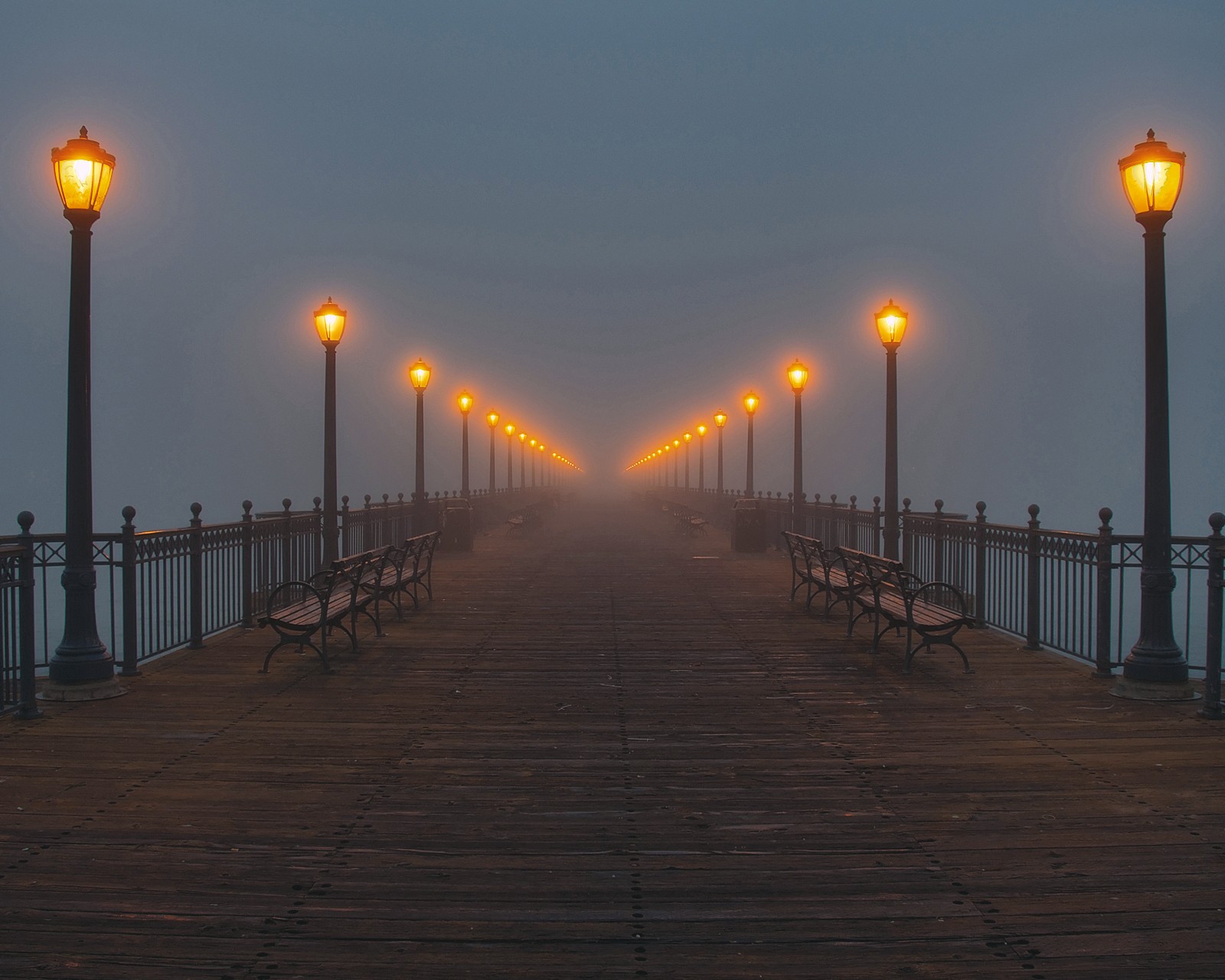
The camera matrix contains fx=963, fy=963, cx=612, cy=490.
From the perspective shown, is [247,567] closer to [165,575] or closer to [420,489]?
[165,575]

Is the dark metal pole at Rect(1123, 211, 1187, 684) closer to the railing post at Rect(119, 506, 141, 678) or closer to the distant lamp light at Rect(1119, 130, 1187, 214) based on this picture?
the distant lamp light at Rect(1119, 130, 1187, 214)

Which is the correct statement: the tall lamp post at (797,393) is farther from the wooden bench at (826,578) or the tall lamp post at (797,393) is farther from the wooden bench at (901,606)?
the wooden bench at (901,606)

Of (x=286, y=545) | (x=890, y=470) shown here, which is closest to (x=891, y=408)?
(x=890, y=470)

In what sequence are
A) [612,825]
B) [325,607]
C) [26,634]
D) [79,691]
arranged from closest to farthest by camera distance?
[612,825], [26,634], [79,691], [325,607]

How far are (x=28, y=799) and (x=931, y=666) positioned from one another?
24.2 ft

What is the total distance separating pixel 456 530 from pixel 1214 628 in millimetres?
17196

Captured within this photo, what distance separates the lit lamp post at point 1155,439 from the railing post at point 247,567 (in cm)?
902

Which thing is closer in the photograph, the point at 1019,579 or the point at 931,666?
the point at 931,666

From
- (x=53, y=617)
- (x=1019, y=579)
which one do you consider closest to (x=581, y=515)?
(x=1019, y=579)

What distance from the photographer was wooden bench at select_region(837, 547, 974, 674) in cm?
869

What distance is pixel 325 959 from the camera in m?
3.54

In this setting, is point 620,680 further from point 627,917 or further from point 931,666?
point 627,917

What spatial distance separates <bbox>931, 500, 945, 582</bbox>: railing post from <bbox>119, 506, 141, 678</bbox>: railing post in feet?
30.3

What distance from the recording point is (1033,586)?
977cm
